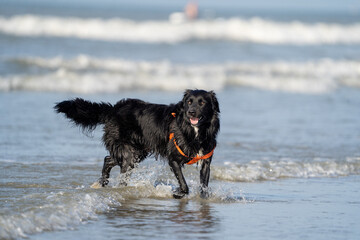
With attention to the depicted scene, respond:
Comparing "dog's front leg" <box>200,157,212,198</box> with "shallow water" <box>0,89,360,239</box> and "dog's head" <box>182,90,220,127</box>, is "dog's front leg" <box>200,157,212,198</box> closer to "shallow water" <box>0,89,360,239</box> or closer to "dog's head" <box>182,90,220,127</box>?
"shallow water" <box>0,89,360,239</box>

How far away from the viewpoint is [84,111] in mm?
7254

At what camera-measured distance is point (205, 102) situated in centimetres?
633

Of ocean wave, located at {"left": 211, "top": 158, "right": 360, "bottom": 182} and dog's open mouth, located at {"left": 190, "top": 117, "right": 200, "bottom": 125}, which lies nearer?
dog's open mouth, located at {"left": 190, "top": 117, "right": 200, "bottom": 125}

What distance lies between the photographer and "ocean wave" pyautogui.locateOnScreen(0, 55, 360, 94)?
16.4 m

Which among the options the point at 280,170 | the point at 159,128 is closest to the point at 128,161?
the point at 159,128

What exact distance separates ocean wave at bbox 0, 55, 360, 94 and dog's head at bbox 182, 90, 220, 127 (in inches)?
382

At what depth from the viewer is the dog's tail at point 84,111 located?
7.23 metres

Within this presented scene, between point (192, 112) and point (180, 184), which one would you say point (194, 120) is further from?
point (180, 184)

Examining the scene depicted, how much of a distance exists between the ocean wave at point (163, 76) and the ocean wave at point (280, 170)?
28.2ft

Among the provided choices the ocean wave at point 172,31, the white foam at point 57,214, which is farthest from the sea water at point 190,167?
the ocean wave at point 172,31

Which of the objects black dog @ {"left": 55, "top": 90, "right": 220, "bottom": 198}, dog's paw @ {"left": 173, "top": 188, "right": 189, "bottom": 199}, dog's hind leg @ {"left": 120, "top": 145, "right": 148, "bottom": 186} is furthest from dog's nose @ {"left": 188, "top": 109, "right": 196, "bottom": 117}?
dog's hind leg @ {"left": 120, "top": 145, "right": 148, "bottom": 186}

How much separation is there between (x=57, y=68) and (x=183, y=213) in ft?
44.7

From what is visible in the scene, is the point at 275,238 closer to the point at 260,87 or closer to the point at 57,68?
the point at 260,87

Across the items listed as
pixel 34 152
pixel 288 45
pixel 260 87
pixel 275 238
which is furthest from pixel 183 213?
pixel 288 45
